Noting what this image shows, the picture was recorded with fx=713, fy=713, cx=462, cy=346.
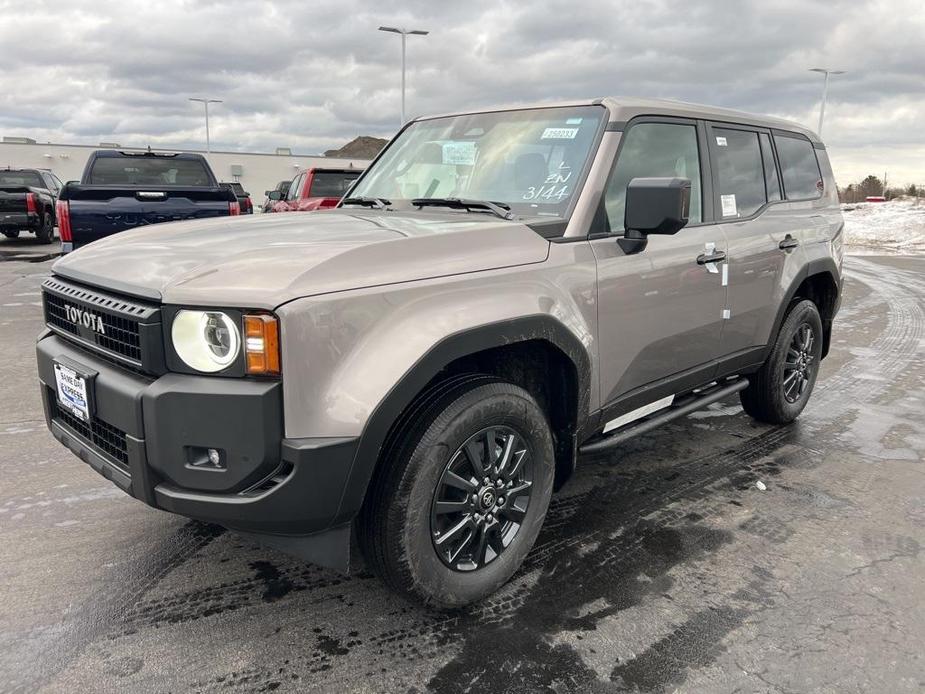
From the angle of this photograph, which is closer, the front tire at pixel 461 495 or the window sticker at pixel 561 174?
the front tire at pixel 461 495

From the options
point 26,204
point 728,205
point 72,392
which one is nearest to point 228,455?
point 72,392

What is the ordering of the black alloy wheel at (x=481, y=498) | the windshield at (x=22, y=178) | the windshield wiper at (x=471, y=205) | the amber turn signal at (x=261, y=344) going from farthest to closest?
the windshield at (x=22, y=178)
the windshield wiper at (x=471, y=205)
the black alloy wheel at (x=481, y=498)
the amber turn signal at (x=261, y=344)

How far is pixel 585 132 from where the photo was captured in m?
3.21

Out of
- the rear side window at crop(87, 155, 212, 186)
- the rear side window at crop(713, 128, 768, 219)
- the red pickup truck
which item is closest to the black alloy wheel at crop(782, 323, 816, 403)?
the rear side window at crop(713, 128, 768, 219)

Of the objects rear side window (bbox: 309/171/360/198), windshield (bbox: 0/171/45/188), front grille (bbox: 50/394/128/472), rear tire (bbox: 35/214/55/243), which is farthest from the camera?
windshield (bbox: 0/171/45/188)

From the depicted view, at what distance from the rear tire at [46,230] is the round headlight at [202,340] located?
17.8m

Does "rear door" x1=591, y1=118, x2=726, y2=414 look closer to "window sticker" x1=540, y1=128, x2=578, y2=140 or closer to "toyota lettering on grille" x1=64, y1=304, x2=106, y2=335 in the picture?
"window sticker" x1=540, y1=128, x2=578, y2=140

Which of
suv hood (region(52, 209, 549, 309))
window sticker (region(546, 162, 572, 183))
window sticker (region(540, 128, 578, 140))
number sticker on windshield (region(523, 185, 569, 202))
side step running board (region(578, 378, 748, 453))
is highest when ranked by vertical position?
window sticker (region(540, 128, 578, 140))

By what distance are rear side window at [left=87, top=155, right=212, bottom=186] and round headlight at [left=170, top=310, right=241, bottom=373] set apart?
841 centimetres

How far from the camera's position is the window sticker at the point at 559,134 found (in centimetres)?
325

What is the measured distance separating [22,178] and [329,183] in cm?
1043

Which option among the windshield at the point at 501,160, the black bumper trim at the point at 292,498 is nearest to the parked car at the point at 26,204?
the windshield at the point at 501,160

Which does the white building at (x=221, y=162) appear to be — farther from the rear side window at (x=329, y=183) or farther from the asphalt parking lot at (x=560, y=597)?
the asphalt parking lot at (x=560, y=597)

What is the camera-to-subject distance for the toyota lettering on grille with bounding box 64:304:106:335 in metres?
2.46
